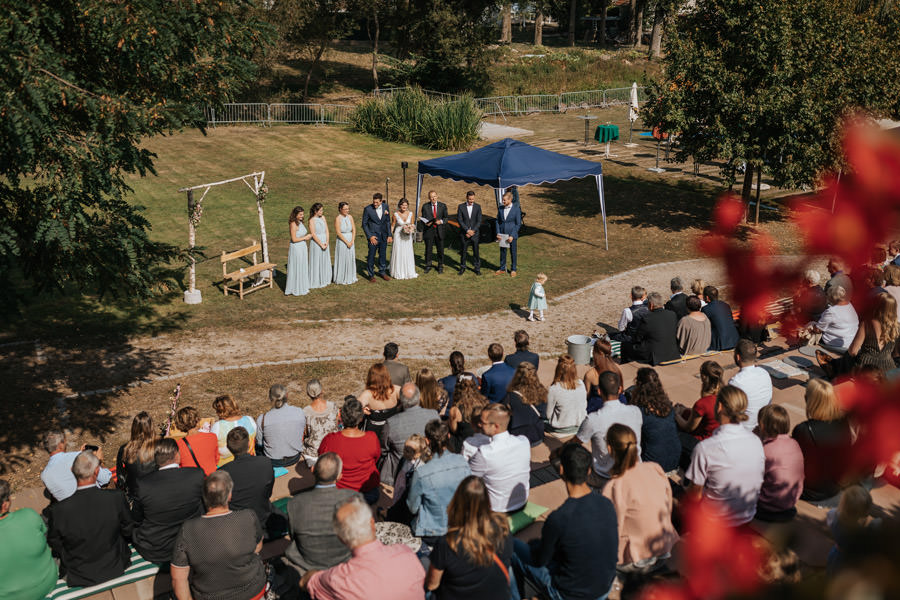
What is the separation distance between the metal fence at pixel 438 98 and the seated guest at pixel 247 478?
27943mm

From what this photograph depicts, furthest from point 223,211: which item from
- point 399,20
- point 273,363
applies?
point 399,20

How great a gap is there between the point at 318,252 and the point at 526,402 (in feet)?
29.0

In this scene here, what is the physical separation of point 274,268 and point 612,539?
13513 mm

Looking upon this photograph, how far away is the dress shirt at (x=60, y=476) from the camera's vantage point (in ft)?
22.2

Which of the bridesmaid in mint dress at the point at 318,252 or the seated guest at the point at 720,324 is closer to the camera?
the seated guest at the point at 720,324

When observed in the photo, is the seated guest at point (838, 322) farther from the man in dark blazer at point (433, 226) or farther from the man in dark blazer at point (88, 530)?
the man in dark blazer at point (433, 226)

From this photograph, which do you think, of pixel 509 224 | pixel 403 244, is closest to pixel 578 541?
pixel 403 244

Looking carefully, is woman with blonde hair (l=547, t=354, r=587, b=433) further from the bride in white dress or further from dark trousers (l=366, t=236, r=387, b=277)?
dark trousers (l=366, t=236, r=387, b=277)

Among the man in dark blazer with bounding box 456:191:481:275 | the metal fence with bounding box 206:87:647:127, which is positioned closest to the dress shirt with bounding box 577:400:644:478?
the man in dark blazer with bounding box 456:191:481:275

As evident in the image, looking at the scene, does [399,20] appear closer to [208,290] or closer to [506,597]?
[208,290]

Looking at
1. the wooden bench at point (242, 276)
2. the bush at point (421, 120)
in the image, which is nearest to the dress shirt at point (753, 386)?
the wooden bench at point (242, 276)

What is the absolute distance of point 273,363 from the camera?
40.5 feet

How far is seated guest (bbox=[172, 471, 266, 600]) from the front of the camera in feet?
17.7

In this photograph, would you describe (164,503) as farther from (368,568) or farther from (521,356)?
(521,356)
